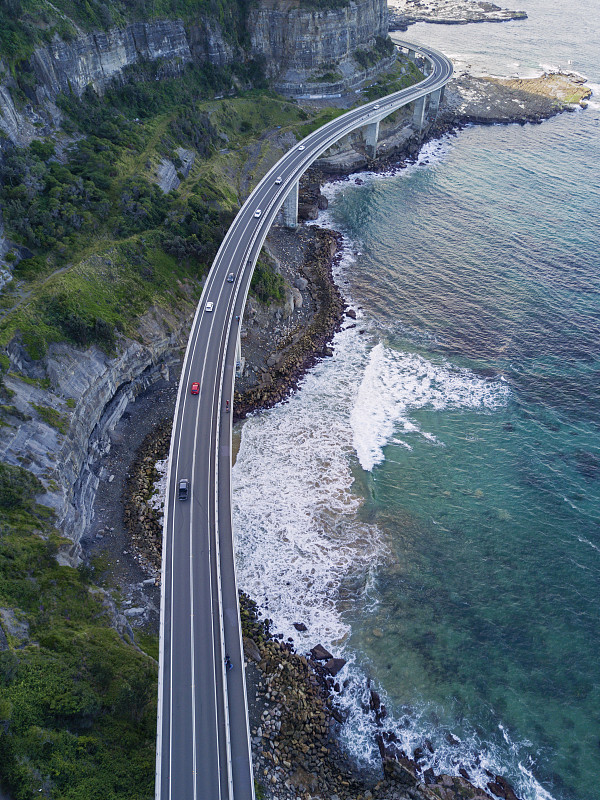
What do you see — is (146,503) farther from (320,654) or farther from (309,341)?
(309,341)

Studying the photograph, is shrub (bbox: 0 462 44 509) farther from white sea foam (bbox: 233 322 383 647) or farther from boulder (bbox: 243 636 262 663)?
boulder (bbox: 243 636 262 663)

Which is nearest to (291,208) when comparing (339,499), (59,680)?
(339,499)

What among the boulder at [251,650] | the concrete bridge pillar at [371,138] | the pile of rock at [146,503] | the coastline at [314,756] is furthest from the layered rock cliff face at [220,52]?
the coastline at [314,756]

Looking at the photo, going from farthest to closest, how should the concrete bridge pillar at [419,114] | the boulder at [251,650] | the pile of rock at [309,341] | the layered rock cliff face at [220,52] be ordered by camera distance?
the concrete bridge pillar at [419,114]
the layered rock cliff face at [220,52]
the pile of rock at [309,341]
the boulder at [251,650]

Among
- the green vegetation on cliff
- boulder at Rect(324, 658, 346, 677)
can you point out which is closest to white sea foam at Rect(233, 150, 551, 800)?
boulder at Rect(324, 658, 346, 677)

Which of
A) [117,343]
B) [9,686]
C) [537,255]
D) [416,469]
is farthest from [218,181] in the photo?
[9,686]

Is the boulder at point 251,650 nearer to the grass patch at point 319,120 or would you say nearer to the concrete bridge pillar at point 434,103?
the grass patch at point 319,120

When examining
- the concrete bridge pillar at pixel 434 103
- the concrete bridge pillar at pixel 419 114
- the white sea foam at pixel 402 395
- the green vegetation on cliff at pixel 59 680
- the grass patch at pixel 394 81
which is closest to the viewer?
the green vegetation on cliff at pixel 59 680

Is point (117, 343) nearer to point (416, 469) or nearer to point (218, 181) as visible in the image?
point (416, 469)
